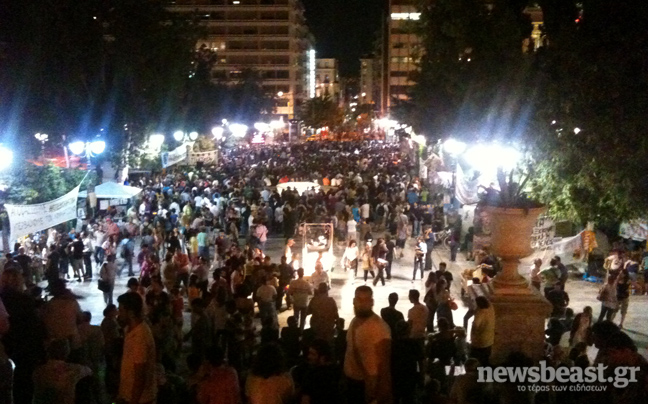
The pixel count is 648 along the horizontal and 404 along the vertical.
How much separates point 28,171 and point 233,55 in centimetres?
9041

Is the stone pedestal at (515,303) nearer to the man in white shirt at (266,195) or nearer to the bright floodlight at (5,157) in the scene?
the bright floodlight at (5,157)

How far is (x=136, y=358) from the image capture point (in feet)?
16.9

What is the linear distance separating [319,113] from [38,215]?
103m

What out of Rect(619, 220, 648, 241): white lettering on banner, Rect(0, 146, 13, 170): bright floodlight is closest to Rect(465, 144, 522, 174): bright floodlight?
Rect(619, 220, 648, 241): white lettering on banner

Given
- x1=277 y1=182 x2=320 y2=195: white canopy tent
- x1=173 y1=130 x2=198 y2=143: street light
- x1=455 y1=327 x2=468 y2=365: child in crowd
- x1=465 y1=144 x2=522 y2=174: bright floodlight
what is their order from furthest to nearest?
x1=173 y1=130 x2=198 y2=143: street light, x1=277 y1=182 x2=320 y2=195: white canopy tent, x1=465 y1=144 x2=522 y2=174: bright floodlight, x1=455 y1=327 x2=468 y2=365: child in crowd

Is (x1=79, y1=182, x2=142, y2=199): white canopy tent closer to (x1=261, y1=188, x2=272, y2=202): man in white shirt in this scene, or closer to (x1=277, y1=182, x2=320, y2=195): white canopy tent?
(x1=261, y1=188, x2=272, y2=202): man in white shirt

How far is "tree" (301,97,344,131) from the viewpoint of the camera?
116 metres

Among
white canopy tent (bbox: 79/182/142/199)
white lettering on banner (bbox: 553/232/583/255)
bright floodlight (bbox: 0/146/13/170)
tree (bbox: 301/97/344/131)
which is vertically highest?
tree (bbox: 301/97/344/131)

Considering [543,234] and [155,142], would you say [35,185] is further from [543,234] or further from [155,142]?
[155,142]

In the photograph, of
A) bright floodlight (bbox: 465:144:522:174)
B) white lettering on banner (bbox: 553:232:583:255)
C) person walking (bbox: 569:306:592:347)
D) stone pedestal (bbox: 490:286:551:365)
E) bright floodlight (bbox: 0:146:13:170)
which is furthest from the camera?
bright floodlight (bbox: 0:146:13:170)

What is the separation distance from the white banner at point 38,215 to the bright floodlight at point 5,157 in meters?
3.18

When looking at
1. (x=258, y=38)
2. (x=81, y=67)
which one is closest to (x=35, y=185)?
(x=81, y=67)

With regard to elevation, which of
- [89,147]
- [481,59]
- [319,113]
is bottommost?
[89,147]

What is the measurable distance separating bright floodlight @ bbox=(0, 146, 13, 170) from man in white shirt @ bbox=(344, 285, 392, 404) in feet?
47.7
